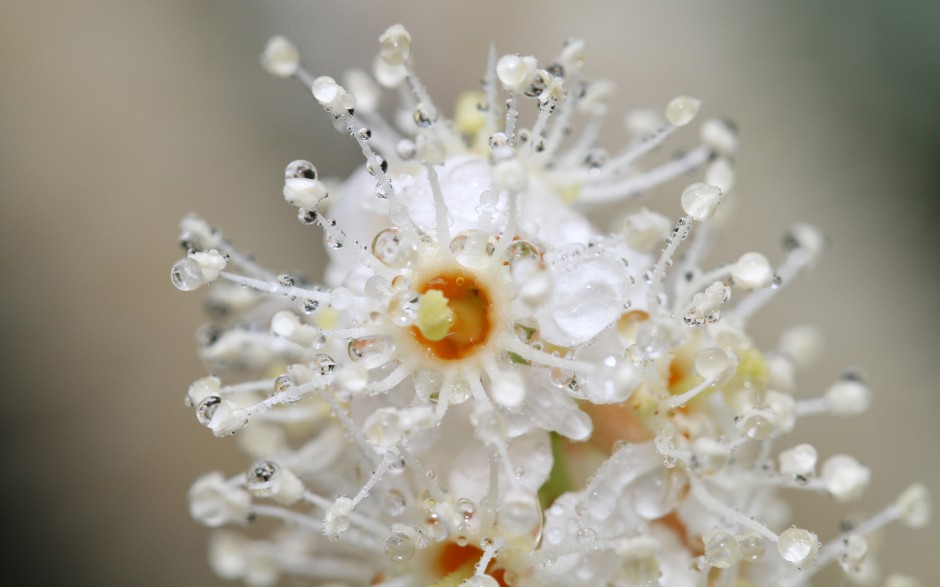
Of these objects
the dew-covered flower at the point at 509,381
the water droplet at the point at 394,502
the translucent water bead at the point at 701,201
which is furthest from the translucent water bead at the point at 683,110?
the water droplet at the point at 394,502

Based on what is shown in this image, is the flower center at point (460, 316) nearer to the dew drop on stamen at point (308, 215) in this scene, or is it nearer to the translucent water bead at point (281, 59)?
the dew drop on stamen at point (308, 215)

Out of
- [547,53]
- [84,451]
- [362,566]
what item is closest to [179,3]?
[547,53]

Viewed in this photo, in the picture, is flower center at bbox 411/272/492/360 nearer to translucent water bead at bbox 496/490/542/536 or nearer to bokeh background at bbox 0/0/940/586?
translucent water bead at bbox 496/490/542/536

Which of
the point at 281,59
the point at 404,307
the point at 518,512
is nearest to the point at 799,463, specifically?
the point at 518,512

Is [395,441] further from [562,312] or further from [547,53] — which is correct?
[547,53]

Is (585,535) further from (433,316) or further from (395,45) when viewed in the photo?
(395,45)

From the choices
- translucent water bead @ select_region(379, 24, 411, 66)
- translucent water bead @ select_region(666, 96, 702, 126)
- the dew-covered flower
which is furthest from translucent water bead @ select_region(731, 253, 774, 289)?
translucent water bead @ select_region(379, 24, 411, 66)
